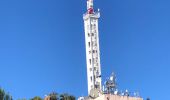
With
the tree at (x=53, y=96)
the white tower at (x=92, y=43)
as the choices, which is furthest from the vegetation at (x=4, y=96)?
the white tower at (x=92, y=43)

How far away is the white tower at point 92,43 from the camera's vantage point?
5768 inches

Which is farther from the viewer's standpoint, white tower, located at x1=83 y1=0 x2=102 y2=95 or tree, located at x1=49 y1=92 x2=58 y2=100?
white tower, located at x1=83 y1=0 x2=102 y2=95

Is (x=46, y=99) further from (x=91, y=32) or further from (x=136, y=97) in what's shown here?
(x=91, y=32)

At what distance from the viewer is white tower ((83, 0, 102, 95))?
146500mm

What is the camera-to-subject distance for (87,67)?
149000 millimetres

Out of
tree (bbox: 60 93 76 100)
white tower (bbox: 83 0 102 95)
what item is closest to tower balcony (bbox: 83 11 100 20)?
white tower (bbox: 83 0 102 95)

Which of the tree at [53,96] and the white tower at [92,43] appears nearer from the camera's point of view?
the tree at [53,96]

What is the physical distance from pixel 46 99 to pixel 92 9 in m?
96.7

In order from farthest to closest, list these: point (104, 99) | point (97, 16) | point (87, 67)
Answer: point (97, 16) < point (87, 67) < point (104, 99)

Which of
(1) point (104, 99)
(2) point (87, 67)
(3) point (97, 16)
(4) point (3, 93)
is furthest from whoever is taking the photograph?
(3) point (97, 16)

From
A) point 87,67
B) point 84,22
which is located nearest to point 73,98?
point 87,67

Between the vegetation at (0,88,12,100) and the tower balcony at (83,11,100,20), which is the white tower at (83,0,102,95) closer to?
A: the tower balcony at (83,11,100,20)

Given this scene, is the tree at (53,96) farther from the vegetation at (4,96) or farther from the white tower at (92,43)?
the white tower at (92,43)

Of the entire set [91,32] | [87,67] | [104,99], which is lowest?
[104,99]
